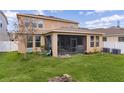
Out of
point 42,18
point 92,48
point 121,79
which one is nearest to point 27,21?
point 42,18

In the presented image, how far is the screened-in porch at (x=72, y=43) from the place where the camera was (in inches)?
500

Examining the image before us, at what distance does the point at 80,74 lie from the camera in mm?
6695

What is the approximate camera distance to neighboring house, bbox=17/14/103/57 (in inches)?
447

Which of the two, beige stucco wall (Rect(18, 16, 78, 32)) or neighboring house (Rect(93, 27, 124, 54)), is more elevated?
beige stucco wall (Rect(18, 16, 78, 32))

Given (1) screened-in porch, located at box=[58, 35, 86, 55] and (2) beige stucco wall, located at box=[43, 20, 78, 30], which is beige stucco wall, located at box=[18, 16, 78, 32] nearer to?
(2) beige stucco wall, located at box=[43, 20, 78, 30]

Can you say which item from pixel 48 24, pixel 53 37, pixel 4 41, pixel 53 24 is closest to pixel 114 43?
pixel 53 24

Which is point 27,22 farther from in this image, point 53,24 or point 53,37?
point 53,24

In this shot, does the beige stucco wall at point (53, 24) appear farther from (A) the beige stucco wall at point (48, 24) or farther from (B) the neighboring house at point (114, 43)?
(B) the neighboring house at point (114, 43)

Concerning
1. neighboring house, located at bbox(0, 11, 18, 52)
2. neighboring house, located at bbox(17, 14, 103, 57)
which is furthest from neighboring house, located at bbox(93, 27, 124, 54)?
neighboring house, located at bbox(0, 11, 18, 52)

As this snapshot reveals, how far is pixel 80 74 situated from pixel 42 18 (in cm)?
704

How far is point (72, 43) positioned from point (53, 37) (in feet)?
8.53

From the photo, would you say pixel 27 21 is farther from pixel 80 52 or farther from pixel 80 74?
pixel 80 74

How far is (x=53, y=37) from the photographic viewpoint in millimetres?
10930
